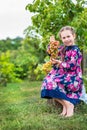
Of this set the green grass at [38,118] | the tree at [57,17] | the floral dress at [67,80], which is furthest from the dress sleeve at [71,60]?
the tree at [57,17]

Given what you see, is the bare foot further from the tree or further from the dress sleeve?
the tree

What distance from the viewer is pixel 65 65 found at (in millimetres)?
6539

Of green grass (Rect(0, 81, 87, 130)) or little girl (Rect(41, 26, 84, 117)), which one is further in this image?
little girl (Rect(41, 26, 84, 117))

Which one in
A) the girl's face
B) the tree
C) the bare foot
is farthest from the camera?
the tree

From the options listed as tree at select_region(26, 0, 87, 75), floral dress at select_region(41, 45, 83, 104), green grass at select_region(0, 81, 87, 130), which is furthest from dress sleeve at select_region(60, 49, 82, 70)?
tree at select_region(26, 0, 87, 75)

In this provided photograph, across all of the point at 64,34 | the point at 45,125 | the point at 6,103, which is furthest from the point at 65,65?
the point at 6,103

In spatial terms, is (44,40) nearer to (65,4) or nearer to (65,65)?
(65,4)

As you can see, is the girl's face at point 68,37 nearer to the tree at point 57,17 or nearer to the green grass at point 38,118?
the green grass at point 38,118

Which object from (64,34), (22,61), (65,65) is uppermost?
(64,34)

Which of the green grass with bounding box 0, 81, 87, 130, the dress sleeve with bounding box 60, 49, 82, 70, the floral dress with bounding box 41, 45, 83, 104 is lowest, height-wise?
the green grass with bounding box 0, 81, 87, 130

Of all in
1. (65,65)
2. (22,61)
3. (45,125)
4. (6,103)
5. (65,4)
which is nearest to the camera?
(45,125)

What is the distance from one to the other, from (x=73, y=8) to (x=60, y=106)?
2.55 metres

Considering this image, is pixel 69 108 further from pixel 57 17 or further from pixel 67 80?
pixel 57 17

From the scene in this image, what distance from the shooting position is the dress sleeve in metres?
6.55
